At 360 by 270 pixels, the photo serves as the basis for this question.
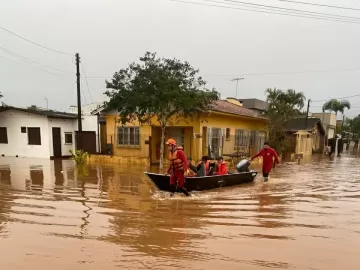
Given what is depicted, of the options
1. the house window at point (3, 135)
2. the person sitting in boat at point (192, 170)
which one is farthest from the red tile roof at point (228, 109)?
the house window at point (3, 135)

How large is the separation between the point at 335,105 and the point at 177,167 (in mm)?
38330

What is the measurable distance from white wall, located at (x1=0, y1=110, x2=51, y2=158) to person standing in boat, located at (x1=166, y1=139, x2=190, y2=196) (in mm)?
15651

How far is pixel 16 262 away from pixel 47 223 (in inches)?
72.2

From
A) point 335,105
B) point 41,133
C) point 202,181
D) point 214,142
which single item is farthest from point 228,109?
point 335,105

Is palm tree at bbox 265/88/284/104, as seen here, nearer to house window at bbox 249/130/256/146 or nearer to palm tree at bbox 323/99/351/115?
house window at bbox 249/130/256/146

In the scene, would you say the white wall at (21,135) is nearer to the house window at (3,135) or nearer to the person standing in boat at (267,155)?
Answer: the house window at (3,135)

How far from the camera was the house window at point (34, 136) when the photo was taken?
2255 cm

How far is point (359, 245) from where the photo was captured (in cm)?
534

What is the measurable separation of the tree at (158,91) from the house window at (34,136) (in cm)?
883

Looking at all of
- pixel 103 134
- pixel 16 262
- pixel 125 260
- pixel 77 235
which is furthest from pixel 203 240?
pixel 103 134

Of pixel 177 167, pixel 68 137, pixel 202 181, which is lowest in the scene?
pixel 202 181

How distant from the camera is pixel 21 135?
23.1 metres

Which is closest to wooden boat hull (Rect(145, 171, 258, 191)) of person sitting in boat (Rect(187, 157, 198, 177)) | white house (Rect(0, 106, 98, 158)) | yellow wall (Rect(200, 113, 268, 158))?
person sitting in boat (Rect(187, 157, 198, 177))

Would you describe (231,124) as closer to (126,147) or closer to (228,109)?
(228,109)
